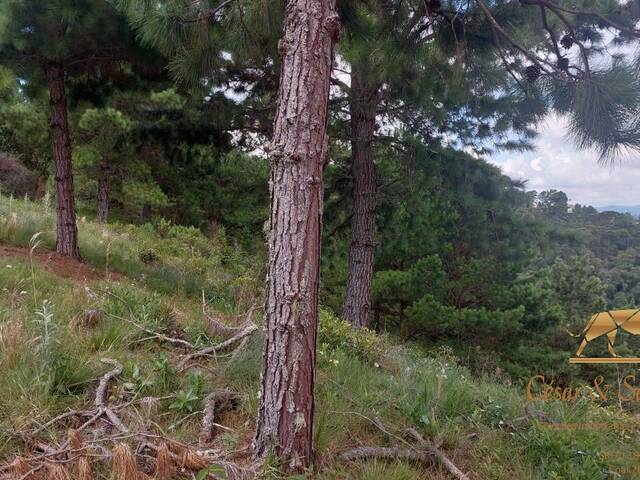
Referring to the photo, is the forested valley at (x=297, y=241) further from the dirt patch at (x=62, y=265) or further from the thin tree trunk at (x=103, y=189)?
the thin tree trunk at (x=103, y=189)

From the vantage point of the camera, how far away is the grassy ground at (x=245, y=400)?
8.06ft

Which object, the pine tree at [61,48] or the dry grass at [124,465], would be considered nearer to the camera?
the dry grass at [124,465]

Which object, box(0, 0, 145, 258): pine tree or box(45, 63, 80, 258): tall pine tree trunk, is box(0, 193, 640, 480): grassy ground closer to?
box(45, 63, 80, 258): tall pine tree trunk

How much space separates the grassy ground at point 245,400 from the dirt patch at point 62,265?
1016mm

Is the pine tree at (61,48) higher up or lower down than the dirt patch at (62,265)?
higher up

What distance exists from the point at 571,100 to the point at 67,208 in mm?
6407

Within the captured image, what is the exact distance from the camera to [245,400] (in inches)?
112

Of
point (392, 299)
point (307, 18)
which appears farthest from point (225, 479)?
point (392, 299)

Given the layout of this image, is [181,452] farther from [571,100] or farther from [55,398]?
[571,100]

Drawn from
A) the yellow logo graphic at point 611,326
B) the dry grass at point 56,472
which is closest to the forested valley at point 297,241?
the dry grass at point 56,472

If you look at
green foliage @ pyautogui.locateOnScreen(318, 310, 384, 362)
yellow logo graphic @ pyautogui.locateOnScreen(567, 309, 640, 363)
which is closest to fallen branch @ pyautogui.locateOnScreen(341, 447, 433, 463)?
yellow logo graphic @ pyautogui.locateOnScreen(567, 309, 640, 363)

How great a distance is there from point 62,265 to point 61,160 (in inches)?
65.1

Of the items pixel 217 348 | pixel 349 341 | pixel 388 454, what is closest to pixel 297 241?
pixel 388 454

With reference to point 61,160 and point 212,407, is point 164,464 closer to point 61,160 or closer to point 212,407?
point 212,407
